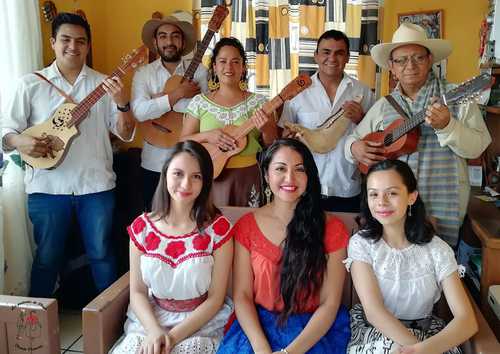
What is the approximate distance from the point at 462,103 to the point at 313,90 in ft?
2.65

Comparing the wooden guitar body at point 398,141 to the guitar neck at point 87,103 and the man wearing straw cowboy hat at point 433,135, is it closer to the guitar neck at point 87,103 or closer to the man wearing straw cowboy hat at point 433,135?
the man wearing straw cowboy hat at point 433,135

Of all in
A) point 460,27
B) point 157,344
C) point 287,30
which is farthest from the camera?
point 287,30

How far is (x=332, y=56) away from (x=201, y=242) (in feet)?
4.02

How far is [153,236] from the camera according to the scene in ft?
5.48

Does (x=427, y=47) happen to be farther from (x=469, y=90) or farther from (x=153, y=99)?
(x=153, y=99)

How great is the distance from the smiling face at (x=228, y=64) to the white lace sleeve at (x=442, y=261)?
46.2 inches

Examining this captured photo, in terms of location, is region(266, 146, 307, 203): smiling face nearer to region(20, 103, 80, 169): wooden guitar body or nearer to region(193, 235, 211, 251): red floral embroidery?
region(193, 235, 211, 251): red floral embroidery

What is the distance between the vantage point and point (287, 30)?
3.33 m

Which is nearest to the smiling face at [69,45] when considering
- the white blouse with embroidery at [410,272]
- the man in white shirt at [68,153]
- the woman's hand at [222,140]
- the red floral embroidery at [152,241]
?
the man in white shirt at [68,153]

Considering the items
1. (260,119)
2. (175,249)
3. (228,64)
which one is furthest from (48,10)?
(175,249)

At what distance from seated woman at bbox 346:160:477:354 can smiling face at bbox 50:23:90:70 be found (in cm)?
146

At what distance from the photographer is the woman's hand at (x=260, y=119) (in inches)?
87.7

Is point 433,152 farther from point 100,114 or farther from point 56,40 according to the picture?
point 56,40

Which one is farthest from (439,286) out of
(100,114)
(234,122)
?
(100,114)
